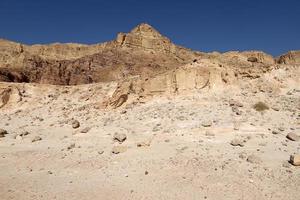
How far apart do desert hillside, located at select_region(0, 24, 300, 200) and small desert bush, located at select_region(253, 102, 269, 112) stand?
45mm

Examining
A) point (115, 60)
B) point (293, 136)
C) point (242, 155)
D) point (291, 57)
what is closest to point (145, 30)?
point (115, 60)

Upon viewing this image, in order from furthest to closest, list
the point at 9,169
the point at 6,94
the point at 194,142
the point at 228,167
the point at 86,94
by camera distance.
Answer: the point at 6,94 < the point at 86,94 < the point at 194,142 < the point at 9,169 < the point at 228,167

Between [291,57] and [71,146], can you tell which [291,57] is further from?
[71,146]

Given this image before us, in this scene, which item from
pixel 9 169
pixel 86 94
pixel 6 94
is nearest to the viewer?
pixel 9 169

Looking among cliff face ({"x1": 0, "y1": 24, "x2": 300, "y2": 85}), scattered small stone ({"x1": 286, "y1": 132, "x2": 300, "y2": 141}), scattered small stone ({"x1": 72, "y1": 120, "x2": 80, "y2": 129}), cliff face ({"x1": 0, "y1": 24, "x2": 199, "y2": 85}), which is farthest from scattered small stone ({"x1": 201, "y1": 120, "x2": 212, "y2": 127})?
cliff face ({"x1": 0, "y1": 24, "x2": 199, "y2": 85})

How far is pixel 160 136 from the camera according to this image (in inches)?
577

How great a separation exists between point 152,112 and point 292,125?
629 cm

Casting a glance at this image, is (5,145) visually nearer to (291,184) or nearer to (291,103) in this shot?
(291,184)

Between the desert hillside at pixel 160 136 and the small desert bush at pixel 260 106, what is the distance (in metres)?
0.05

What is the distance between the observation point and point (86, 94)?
965 inches

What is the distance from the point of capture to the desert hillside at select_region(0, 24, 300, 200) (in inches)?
389

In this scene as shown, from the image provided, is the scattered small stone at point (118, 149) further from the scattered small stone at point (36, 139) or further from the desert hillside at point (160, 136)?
the scattered small stone at point (36, 139)

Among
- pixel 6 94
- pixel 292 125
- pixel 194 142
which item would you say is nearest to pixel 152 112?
pixel 194 142

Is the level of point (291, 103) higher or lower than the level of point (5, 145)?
higher
